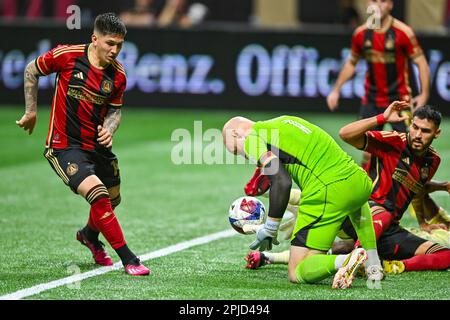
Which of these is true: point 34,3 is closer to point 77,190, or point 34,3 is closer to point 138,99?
point 138,99

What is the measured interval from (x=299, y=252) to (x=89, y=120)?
2.03 metres

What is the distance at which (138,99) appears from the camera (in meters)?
19.8

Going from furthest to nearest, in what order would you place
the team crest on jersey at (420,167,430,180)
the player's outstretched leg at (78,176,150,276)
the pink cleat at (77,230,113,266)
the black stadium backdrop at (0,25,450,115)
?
the black stadium backdrop at (0,25,450,115) → the team crest on jersey at (420,167,430,180) → the pink cleat at (77,230,113,266) → the player's outstretched leg at (78,176,150,276)

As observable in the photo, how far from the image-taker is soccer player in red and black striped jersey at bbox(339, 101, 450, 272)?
325 inches

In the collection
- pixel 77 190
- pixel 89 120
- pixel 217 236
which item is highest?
pixel 89 120

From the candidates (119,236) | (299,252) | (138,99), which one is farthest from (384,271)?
(138,99)

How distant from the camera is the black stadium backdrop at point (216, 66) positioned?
19.1 metres

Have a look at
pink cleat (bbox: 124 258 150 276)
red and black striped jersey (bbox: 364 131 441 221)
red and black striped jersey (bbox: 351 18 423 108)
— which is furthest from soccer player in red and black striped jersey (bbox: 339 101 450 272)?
red and black striped jersey (bbox: 351 18 423 108)

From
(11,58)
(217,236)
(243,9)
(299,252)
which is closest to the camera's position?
(299,252)

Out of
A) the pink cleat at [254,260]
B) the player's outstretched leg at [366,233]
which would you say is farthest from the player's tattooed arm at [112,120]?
the player's outstretched leg at [366,233]

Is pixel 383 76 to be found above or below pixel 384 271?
above

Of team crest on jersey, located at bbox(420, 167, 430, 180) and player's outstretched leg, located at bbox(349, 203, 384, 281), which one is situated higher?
team crest on jersey, located at bbox(420, 167, 430, 180)

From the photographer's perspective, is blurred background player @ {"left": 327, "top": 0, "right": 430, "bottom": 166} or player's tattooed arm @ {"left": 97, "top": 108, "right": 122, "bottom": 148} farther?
blurred background player @ {"left": 327, "top": 0, "right": 430, "bottom": 166}

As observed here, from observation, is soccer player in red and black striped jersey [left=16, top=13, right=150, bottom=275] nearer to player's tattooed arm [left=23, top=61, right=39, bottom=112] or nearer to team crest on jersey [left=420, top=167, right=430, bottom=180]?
player's tattooed arm [left=23, top=61, right=39, bottom=112]
